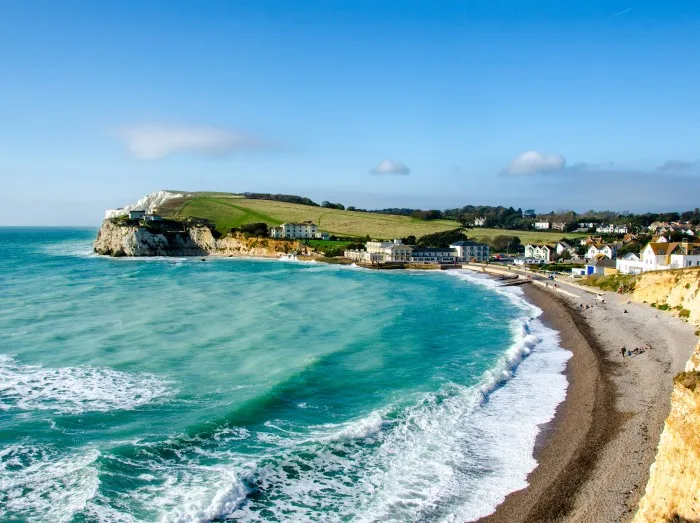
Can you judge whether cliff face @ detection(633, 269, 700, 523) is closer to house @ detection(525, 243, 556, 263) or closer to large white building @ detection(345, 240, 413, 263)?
large white building @ detection(345, 240, 413, 263)

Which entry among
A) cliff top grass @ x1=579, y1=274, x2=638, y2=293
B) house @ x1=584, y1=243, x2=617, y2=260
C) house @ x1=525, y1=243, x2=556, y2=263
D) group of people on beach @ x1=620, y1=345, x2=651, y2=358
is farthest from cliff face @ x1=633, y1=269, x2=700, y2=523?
house @ x1=525, y1=243, x2=556, y2=263

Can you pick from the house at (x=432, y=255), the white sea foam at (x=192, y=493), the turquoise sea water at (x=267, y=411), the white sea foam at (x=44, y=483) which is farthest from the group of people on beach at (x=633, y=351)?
the house at (x=432, y=255)

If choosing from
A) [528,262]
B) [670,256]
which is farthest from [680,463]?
[528,262]

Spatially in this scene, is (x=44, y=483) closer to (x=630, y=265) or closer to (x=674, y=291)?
(x=674, y=291)

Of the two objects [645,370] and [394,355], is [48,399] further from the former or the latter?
[645,370]

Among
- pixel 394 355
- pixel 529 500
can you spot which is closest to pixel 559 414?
pixel 529 500
